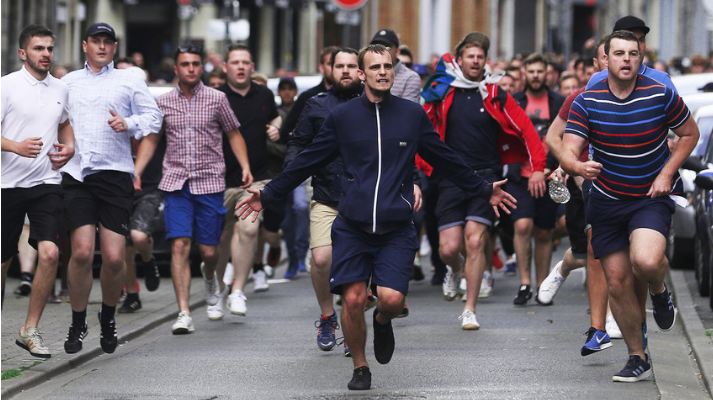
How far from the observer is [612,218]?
9.86 metres

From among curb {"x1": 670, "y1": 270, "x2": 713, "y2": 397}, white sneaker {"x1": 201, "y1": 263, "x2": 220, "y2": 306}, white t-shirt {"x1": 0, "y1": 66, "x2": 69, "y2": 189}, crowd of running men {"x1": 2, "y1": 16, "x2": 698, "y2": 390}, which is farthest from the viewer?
white sneaker {"x1": 201, "y1": 263, "x2": 220, "y2": 306}

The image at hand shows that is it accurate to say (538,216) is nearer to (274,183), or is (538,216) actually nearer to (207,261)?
(207,261)

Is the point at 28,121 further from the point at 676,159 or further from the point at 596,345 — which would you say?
the point at 676,159

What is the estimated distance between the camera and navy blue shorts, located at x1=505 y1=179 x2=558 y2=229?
14602 millimetres

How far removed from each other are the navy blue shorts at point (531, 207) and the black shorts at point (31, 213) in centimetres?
450

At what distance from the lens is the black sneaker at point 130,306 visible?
14180mm

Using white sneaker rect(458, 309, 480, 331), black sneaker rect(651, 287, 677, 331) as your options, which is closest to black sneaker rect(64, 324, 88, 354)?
white sneaker rect(458, 309, 480, 331)

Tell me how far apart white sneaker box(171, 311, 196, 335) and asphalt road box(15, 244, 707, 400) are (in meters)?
0.10

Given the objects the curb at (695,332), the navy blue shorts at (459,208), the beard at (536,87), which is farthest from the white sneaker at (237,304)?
the beard at (536,87)

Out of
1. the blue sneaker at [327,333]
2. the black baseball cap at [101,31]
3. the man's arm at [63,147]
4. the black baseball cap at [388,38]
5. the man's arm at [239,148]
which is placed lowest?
the blue sneaker at [327,333]

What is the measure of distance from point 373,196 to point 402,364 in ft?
5.00

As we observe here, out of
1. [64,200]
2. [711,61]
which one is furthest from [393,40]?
[711,61]

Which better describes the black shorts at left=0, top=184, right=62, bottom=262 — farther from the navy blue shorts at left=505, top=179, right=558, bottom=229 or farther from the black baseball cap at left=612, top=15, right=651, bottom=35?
the navy blue shorts at left=505, top=179, right=558, bottom=229

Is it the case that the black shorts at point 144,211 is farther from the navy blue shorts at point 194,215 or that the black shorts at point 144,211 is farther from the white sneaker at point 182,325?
the white sneaker at point 182,325
